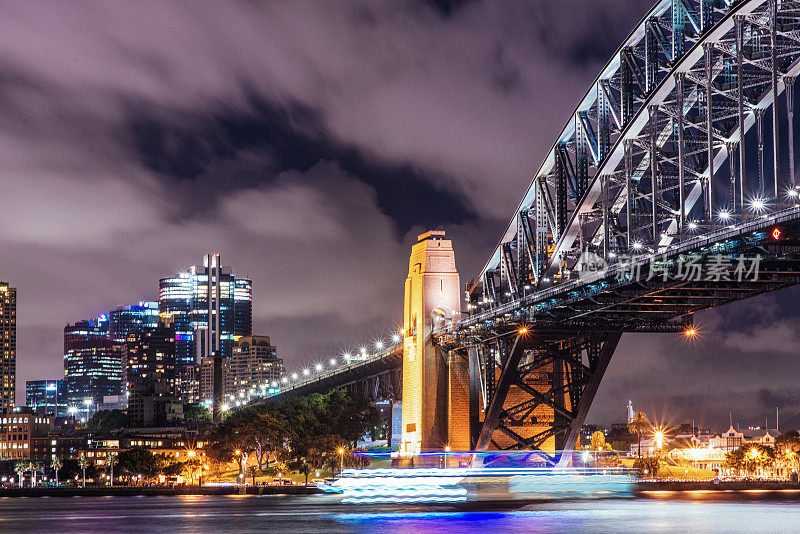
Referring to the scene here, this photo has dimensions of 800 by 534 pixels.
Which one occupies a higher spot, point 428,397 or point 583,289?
point 583,289

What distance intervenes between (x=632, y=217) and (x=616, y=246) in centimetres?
564

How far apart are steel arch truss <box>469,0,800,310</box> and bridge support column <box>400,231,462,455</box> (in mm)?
11293

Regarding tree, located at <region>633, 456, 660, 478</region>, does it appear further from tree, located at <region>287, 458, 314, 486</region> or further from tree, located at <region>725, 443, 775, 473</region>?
tree, located at <region>287, 458, 314, 486</region>

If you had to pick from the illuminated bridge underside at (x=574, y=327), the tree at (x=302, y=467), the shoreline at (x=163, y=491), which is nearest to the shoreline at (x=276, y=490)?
the shoreline at (x=163, y=491)

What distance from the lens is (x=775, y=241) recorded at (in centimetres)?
4938

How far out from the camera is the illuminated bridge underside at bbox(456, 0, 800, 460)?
174 feet

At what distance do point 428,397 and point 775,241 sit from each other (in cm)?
4621

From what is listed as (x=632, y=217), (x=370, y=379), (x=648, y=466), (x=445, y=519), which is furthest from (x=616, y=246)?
(x=370, y=379)

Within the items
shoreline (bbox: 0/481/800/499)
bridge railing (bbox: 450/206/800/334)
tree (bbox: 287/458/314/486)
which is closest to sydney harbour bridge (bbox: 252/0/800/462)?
bridge railing (bbox: 450/206/800/334)

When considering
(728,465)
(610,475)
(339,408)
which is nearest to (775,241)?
(610,475)

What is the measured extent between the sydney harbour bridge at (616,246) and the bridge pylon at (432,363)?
4.6 inches

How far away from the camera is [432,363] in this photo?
92.9 m

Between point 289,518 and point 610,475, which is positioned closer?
point 289,518

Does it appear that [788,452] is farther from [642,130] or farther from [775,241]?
[775,241]
